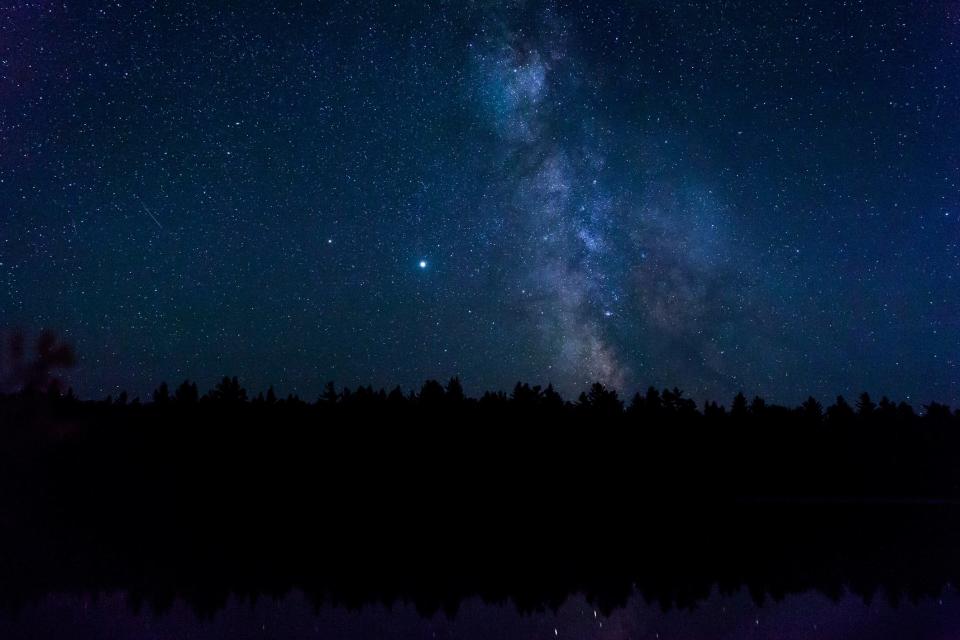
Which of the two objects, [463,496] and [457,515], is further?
[463,496]

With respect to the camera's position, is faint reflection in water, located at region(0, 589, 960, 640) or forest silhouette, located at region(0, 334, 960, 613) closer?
faint reflection in water, located at region(0, 589, 960, 640)

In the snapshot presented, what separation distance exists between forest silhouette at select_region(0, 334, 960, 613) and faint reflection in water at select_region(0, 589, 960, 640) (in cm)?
70

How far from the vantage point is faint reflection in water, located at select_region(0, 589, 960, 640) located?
9.52 meters

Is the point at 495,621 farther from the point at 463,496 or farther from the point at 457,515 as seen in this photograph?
the point at 463,496

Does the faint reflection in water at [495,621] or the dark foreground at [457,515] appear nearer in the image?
the faint reflection in water at [495,621]

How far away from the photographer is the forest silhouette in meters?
14.1

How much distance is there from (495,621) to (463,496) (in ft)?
99.2

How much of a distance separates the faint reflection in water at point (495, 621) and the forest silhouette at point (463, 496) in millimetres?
700

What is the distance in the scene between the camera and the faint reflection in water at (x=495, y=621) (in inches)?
375

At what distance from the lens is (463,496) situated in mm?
40094

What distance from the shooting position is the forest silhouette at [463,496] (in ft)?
46.4

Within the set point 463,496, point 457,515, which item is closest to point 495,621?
point 457,515

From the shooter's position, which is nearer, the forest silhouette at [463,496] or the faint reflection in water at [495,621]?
the faint reflection in water at [495,621]

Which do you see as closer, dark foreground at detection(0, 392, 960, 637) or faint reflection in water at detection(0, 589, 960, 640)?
faint reflection in water at detection(0, 589, 960, 640)
